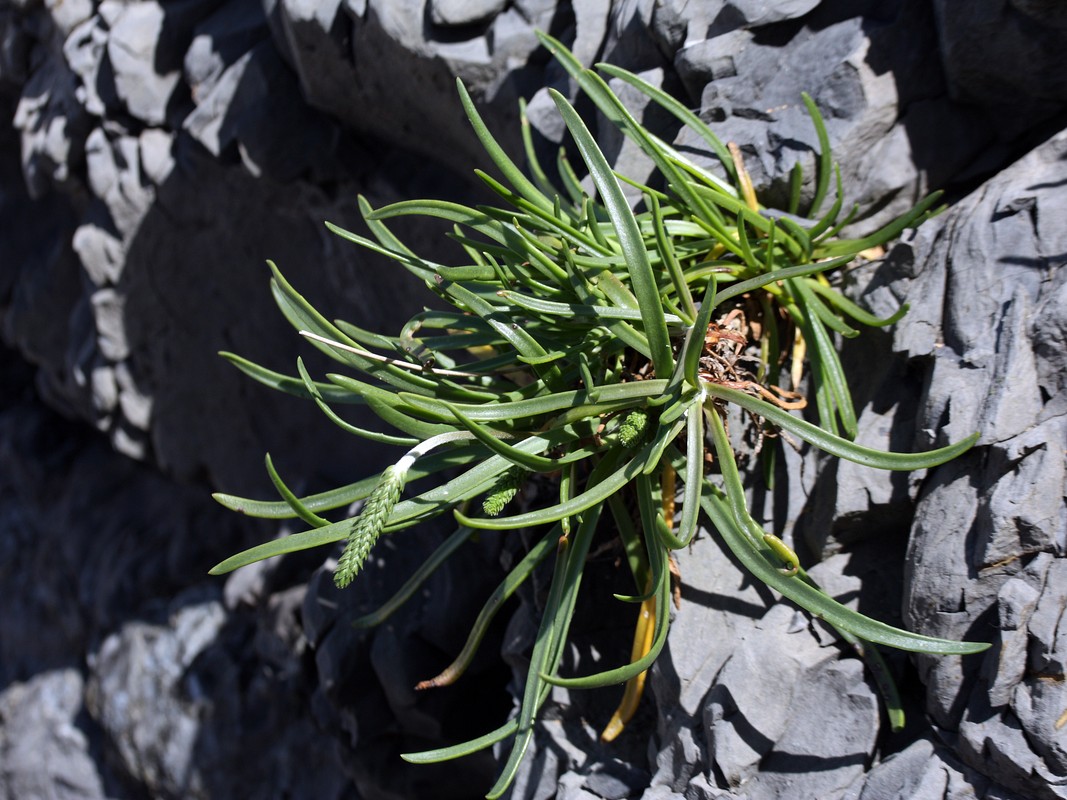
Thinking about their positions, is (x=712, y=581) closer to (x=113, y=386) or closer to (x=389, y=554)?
(x=389, y=554)

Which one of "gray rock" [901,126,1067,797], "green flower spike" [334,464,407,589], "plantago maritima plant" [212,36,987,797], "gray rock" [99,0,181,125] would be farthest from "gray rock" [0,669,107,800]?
"gray rock" [901,126,1067,797]

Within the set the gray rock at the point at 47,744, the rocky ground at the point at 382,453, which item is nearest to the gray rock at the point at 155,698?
the rocky ground at the point at 382,453

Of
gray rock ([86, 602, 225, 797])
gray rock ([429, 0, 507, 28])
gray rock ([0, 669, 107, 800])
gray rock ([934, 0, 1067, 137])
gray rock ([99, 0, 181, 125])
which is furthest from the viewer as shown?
gray rock ([0, 669, 107, 800])

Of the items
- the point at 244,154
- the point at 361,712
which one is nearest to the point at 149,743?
the point at 361,712

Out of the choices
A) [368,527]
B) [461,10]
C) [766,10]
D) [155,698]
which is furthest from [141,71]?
[368,527]

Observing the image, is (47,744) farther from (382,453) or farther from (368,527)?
(368,527)

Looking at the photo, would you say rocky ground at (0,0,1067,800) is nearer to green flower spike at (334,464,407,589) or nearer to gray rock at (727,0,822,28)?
gray rock at (727,0,822,28)
